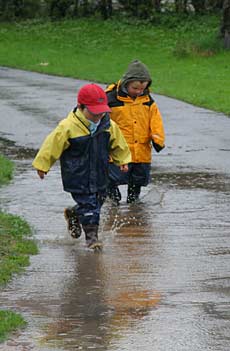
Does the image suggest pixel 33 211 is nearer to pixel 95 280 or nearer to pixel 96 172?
pixel 96 172

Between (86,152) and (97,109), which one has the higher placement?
(97,109)

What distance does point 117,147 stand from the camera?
8.45m

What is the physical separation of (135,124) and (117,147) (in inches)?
63.0

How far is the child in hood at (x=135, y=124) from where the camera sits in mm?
9875

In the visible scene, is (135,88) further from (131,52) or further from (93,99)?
(131,52)

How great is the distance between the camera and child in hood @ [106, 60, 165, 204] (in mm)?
9875

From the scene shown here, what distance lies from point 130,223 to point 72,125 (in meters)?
1.47

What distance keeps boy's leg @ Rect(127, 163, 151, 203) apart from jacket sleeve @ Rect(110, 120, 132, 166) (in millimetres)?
1720

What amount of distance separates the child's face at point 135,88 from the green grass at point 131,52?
27.8 ft

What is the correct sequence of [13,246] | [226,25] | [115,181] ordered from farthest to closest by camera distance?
[226,25]
[115,181]
[13,246]

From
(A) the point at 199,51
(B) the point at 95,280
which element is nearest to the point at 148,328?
(B) the point at 95,280

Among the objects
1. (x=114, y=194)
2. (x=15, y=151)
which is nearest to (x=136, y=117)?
(x=114, y=194)

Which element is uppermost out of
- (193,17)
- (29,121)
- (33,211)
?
(33,211)

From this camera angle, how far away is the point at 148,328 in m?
5.82
